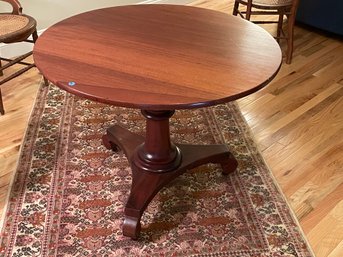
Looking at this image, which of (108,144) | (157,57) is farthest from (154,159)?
(157,57)

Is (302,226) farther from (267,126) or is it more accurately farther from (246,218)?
(267,126)

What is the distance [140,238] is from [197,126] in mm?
850

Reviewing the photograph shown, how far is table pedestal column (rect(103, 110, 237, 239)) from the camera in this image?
164 cm

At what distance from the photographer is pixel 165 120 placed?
1.68m

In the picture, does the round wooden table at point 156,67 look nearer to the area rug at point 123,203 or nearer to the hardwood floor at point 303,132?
the area rug at point 123,203

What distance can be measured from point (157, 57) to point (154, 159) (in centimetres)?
51

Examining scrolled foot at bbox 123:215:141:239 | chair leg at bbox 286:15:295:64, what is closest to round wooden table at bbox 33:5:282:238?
scrolled foot at bbox 123:215:141:239

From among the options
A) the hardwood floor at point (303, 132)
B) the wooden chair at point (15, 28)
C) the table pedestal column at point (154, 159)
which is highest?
the wooden chair at point (15, 28)

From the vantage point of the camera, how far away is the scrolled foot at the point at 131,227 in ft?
5.25

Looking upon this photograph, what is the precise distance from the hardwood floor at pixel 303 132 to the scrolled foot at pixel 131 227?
57 centimetres

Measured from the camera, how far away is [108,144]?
210 cm

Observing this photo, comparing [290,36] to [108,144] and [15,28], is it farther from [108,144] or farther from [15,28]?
[15,28]

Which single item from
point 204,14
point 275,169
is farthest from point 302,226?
point 204,14

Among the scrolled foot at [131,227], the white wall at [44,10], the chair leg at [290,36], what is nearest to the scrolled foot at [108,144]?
the scrolled foot at [131,227]
